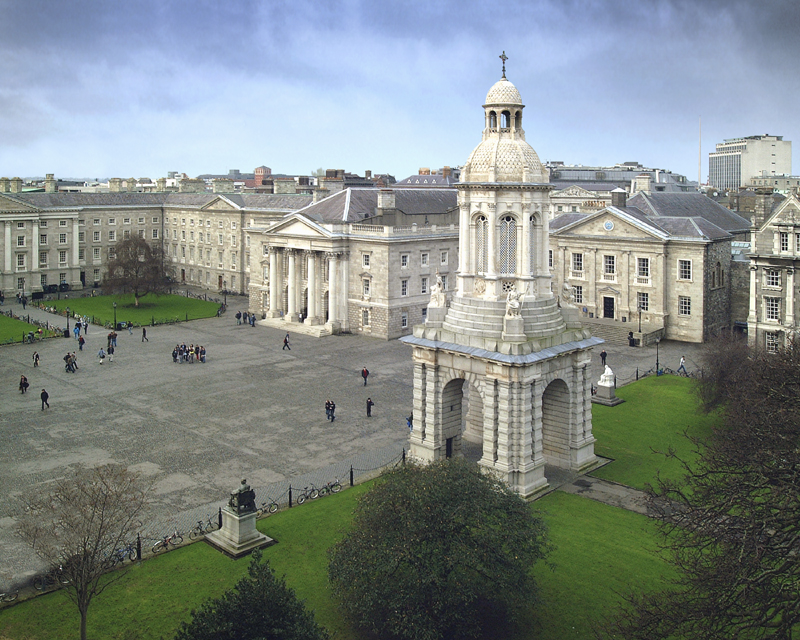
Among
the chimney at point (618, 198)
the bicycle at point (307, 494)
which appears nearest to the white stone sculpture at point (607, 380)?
the bicycle at point (307, 494)

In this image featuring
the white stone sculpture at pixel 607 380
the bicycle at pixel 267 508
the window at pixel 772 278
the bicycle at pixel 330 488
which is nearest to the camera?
the bicycle at pixel 267 508

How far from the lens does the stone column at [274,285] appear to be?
67.8m

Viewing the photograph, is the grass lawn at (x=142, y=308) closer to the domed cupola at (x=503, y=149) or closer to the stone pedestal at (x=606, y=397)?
the stone pedestal at (x=606, y=397)

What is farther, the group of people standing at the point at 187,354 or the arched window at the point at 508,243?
the group of people standing at the point at 187,354

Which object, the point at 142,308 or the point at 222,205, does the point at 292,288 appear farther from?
the point at 222,205

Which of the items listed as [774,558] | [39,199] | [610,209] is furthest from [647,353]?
[39,199]

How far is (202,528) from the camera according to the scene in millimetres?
26734

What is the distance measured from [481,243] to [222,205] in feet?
202

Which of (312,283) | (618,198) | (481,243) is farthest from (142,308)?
(481,243)

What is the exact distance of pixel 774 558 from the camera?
15.7 metres

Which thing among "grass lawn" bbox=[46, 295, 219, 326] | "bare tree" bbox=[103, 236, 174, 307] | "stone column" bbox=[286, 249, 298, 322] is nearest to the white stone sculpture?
"stone column" bbox=[286, 249, 298, 322]

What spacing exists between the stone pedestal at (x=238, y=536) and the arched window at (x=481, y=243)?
11831mm

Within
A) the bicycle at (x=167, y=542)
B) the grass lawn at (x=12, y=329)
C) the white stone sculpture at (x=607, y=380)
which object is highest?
the grass lawn at (x=12, y=329)

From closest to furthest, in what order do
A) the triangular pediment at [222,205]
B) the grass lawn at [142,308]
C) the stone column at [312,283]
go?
1. the stone column at [312,283]
2. the grass lawn at [142,308]
3. the triangular pediment at [222,205]
